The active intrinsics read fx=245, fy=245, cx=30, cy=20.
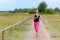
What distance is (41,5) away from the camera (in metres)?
134

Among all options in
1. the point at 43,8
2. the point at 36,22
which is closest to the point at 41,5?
the point at 43,8

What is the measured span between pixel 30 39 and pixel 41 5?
120307mm

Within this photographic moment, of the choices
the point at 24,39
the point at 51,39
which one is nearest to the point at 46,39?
the point at 51,39

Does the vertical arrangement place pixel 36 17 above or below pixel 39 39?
above

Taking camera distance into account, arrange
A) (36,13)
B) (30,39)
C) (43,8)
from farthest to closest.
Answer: (43,8)
(36,13)
(30,39)

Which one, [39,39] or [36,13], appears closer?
[39,39]

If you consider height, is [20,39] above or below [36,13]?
below

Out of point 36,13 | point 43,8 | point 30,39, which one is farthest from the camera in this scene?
point 43,8

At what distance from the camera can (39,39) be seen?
1467 cm

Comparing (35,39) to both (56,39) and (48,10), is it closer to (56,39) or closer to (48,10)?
(56,39)

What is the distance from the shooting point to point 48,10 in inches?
5231

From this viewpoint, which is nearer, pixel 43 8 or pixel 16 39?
pixel 16 39

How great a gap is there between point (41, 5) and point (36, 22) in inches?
4677

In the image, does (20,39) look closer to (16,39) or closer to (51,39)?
(16,39)
